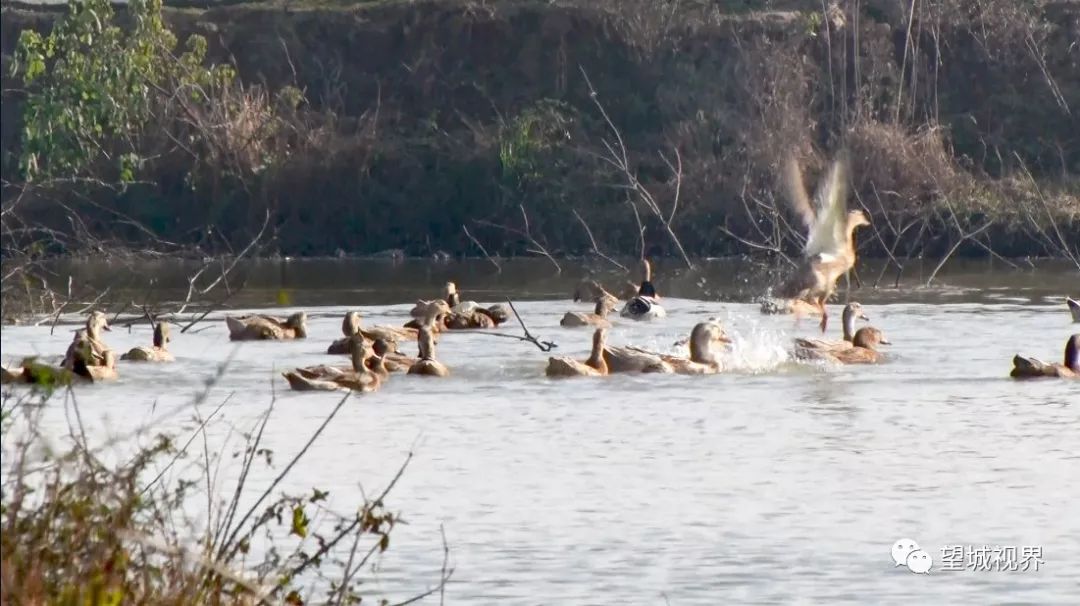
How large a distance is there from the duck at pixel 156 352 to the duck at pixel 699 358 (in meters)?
4.40

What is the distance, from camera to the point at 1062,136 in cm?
4428

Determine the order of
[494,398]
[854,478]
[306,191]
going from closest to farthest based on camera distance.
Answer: [854,478] → [494,398] → [306,191]

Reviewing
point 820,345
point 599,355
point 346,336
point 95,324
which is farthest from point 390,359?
point 820,345

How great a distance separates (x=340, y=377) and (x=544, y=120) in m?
26.1

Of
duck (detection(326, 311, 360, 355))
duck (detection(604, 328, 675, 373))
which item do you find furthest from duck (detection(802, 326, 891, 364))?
duck (detection(326, 311, 360, 355))

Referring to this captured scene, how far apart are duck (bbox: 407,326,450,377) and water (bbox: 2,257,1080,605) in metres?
0.13

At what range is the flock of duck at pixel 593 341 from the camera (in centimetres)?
1895

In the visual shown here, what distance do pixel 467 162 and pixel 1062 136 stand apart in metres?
11.9

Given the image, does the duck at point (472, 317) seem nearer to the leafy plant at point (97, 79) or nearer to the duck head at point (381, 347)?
the duck head at point (381, 347)

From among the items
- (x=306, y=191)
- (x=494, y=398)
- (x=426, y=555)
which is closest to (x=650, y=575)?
(x=426, y=555)

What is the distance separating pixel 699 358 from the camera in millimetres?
20234

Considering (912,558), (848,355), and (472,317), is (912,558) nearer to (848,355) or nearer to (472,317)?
(848,355)

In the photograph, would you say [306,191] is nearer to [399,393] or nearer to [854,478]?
[399,393]

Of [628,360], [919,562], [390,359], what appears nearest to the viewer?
[919,562]
